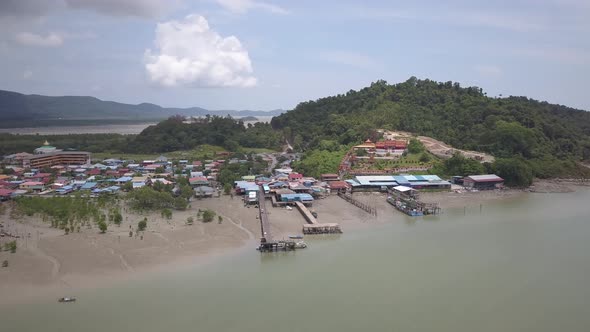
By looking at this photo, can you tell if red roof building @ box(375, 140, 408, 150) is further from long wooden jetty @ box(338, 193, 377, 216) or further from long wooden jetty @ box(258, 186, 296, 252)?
long wooden jetty @ box(258, 186, 296, 252)

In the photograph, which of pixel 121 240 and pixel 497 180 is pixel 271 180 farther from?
pixel 497 180

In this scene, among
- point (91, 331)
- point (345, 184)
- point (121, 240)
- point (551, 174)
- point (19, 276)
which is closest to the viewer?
point (91, 331)

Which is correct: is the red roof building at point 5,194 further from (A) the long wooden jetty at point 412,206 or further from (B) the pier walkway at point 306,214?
(A) the long wooden jetty at point 412,206

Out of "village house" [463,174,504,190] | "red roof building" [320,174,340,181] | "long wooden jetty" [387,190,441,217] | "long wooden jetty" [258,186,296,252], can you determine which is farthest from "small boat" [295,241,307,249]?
"village house" [463,174,504,190]

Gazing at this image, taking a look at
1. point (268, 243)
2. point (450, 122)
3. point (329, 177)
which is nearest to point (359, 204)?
point (329, 177)

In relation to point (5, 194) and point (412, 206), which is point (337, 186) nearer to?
point (412, 206)

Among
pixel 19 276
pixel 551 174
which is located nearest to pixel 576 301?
pixel 19 276

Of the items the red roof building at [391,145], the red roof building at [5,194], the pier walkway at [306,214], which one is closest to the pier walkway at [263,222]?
the pier walkway at [306,214]
